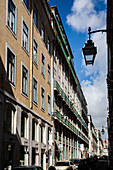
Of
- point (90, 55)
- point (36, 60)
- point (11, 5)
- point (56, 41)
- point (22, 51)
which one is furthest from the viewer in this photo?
point (56, 41)

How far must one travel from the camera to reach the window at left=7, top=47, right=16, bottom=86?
2009 centimetres

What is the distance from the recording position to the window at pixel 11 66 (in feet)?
65.9

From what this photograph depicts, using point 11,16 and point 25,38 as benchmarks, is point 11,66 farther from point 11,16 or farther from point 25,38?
point 25,38

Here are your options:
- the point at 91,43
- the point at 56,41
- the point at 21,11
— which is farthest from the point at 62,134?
the point at 91,43

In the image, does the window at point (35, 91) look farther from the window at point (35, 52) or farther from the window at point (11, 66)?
the window at point (11, 66)

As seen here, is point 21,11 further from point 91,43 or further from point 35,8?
point 91,43

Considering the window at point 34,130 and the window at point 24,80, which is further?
the window at point 34,130

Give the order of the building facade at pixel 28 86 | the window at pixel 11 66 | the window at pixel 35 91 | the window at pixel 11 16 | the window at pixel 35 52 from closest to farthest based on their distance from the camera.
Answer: the building facade at pixel 28 86
the window at pixel 11 66
the window at pixel 11 16
the window at pixel 35 91
the window at pixel 35 52

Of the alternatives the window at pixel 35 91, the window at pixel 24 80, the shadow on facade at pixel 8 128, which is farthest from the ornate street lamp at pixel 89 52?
the window at pixel 35 91

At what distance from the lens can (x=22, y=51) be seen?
23359 mm

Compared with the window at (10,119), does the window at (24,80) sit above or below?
above

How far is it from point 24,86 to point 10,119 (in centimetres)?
435

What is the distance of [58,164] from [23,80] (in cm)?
831

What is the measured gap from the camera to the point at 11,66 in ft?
68.1
